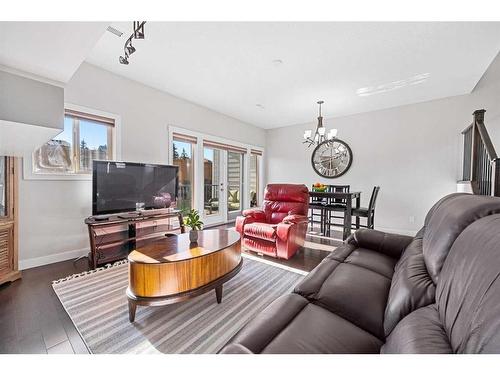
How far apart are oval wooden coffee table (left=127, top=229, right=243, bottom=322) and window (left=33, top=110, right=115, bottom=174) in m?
1.86

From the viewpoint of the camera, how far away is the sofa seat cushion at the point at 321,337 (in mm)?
788

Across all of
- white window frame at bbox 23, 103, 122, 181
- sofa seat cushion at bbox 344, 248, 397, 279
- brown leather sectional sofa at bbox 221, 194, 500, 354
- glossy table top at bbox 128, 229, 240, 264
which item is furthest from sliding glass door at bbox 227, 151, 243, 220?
brown leather sectional sofa at bbox 221, 194, 500, 354

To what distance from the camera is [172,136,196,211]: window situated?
13.3ft

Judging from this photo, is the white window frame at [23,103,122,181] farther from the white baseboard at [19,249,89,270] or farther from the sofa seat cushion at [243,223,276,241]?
the sofa seat cushion at [243,223,276,241]

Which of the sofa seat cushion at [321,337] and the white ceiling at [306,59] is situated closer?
the sofa seat cushion at [321,337]

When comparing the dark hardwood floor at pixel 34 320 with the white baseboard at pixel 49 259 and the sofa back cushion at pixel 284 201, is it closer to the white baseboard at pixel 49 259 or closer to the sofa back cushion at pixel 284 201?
the white baseboard at pixel 49 259

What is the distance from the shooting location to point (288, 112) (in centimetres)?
470

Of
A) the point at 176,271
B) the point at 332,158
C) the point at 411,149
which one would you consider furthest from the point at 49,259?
the point at 411,149

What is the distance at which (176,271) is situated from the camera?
5.17ft

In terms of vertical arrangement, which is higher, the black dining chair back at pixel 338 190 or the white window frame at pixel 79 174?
the white window frame at pixel 79 174

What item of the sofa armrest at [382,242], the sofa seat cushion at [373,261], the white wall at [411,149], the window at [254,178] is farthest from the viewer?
the window at [254,178]

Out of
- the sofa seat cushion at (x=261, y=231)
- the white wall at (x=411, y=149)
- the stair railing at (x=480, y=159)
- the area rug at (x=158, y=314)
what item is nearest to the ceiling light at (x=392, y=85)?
the white wall at (x=411, y=149)

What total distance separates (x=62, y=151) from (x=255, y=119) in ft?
12.4

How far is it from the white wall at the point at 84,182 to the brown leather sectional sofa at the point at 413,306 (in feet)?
9.78
